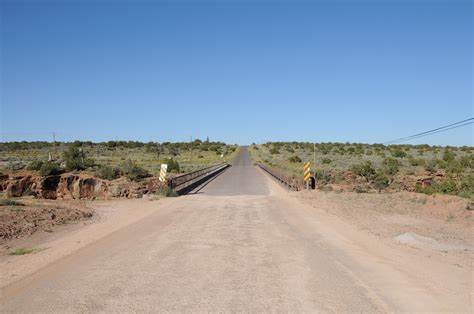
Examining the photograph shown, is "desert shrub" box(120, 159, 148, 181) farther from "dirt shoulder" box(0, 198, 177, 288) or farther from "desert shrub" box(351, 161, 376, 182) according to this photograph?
"desert shrub" box(351, 161, 376, 182)

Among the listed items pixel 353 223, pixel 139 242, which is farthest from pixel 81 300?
pixel 353 223

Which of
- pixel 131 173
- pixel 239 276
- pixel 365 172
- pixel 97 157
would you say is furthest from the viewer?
pixel 97 157

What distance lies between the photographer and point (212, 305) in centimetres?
571

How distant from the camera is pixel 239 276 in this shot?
23.4ft

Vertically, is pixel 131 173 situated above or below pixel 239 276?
above

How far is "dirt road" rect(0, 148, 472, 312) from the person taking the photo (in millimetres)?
5809

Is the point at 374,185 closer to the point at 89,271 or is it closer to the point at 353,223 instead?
the point at 353,223

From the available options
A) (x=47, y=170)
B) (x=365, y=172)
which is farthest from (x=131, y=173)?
(x=365, y=172)

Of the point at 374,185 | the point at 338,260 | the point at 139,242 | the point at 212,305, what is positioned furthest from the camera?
the point at 374,185

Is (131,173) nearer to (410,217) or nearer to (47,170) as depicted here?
(47,170)

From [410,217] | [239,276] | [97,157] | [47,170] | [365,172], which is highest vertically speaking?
[97,157]

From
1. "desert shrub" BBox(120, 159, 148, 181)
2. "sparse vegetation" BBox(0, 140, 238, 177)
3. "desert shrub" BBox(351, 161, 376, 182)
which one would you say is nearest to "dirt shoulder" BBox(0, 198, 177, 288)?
"desert shrub" BBox(120, 159, 148, 181)

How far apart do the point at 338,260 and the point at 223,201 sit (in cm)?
1203

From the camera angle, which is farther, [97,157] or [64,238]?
[97,157]
